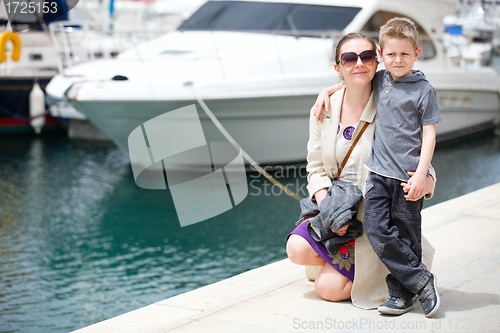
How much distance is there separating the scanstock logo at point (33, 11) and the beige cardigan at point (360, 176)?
1260 cm

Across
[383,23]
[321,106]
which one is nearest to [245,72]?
[383,23]

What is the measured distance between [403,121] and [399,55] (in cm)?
30

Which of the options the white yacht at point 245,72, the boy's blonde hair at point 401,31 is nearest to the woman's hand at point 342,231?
the boy's blonde hair at point 401,31

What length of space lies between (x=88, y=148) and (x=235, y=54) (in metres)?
5.17

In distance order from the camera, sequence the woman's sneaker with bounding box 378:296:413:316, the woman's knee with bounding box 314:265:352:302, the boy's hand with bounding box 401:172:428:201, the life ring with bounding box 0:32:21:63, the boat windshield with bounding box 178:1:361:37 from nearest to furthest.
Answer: the boy's hand with bounding box 401:172:428:201
the woman's sneaker with bounding box 378:296:413:316
the woman's knee with bounding box 314:265:352:302
the boat windshield with bounding box 178:1:361:37
the life ring with bounding box 0:32:21:63

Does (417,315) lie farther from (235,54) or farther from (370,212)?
(235,54)

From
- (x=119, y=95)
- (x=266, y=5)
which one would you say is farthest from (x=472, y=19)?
(x=119, y=95)

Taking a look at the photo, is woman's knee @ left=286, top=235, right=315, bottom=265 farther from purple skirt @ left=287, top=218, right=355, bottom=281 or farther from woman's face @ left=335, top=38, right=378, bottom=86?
woman's face @ left=335, top=38, right=378, bottom=86

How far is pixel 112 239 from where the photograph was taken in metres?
5.65

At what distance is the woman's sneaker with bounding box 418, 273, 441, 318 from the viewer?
2363 millimetres

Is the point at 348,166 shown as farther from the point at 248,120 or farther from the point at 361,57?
the point at 248,120

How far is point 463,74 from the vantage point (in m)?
9.35

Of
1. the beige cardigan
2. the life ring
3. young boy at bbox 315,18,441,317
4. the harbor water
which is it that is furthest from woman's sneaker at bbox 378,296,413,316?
the life ring

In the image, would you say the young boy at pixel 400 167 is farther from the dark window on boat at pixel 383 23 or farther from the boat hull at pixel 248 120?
the dark window on boat at pixel 383 23
